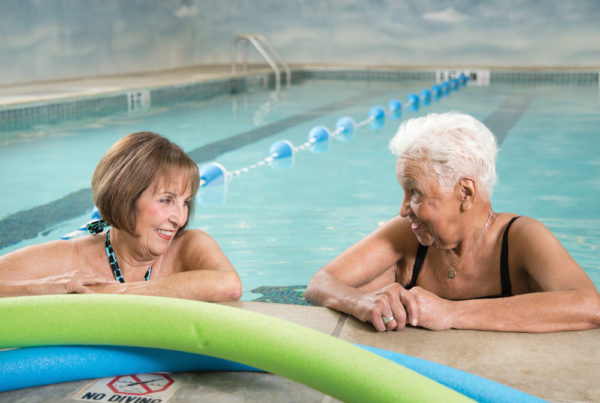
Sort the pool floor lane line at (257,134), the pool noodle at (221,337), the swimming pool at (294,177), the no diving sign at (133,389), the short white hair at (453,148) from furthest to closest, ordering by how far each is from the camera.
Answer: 1. the pool floor lane line at (257,134)
2. the swimming pool at (294,177)
3. the short white hair at (453,148)
4. the no diving sign at (133,389)
5. the pool noodle at (221,337)

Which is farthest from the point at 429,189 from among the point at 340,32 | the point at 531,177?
the point at 340,32

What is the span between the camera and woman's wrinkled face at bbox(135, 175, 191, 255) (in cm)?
193

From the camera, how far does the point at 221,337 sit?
1.27 metres

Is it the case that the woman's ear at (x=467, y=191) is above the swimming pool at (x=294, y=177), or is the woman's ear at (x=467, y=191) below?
above

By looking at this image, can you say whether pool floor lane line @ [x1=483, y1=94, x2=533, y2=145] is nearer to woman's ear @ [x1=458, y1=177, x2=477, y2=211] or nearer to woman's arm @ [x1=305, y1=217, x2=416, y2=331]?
woman's arm @ [x1=305, y1=217, x2=416, y2=331]

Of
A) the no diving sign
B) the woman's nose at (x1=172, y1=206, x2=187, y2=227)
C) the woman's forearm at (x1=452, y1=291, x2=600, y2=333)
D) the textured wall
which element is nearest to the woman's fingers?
the woman's forearm at (x1=452, y1=291, x2=600, y2=333)

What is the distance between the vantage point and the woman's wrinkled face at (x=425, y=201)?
181 cm

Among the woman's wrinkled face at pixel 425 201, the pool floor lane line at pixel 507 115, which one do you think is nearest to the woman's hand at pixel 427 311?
the woman's wrinkled face at pixel 425 201

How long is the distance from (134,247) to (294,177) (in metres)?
3.92

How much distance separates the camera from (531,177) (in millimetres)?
5766

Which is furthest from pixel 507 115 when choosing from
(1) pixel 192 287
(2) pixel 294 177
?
(1) pixel 192 287

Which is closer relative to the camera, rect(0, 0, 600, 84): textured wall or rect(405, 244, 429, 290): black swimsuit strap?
rect(405, 244, 429, 290): black swimsuit strap

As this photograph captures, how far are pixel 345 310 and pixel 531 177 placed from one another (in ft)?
14.6

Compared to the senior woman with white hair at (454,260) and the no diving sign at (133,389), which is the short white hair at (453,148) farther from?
the no diving sign at (133,389)
